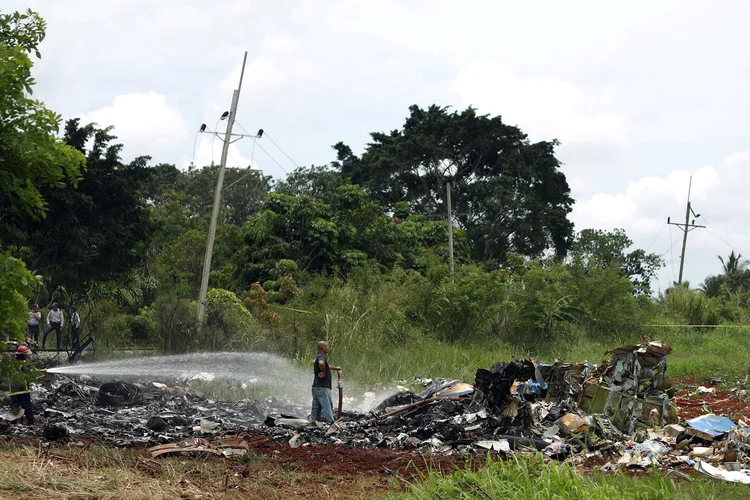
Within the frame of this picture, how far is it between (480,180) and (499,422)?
28343 mm

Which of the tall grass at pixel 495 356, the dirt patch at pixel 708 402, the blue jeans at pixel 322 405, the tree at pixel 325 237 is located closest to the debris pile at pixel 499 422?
the blue jeans at pixel 322 405

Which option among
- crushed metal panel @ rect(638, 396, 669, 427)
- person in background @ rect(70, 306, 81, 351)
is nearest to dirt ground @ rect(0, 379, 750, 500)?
crushed metal panel @ rect(638, 396, 669, 427)

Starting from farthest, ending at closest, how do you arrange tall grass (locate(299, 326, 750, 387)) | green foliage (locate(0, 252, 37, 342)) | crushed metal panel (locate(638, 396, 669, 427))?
tall grass (locate(299, 326, 750, 387))
crushed metal panel (locate(638, 396, 669, 427))
green foliage (locate(0, 252, 37, 342))

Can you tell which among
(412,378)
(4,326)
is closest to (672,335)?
(412,378)

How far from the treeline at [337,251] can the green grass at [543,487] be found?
4.04 meters

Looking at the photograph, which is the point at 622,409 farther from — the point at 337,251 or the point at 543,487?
the point at 337,251

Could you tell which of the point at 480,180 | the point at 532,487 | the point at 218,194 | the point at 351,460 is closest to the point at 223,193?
the point at 480,180

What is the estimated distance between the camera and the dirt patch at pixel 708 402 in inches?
524

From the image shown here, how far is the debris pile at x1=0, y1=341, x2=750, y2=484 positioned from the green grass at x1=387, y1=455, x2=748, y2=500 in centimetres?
109

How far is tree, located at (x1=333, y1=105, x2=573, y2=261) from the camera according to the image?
37.3m

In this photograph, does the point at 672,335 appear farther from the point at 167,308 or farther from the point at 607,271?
the point at 167,308

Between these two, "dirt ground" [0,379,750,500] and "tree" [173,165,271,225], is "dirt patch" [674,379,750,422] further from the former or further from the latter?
"tree" [173,165,271,225]

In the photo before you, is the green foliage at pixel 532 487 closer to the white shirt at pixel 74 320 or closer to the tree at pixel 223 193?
the white shirt at pixel 74 320

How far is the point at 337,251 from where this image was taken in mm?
31312
